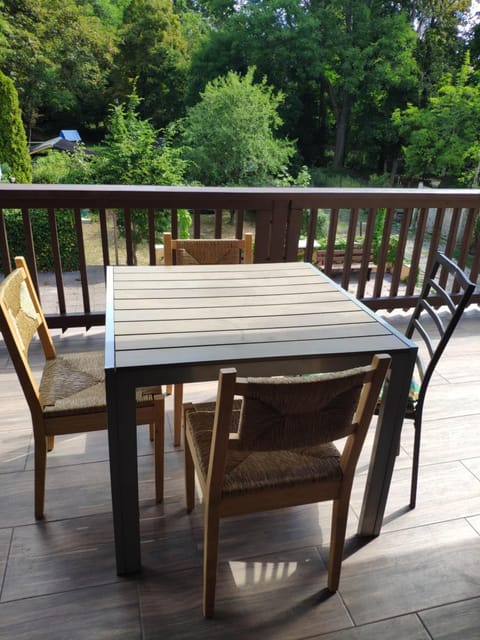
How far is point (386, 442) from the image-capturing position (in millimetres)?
1435

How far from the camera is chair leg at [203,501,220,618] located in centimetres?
121

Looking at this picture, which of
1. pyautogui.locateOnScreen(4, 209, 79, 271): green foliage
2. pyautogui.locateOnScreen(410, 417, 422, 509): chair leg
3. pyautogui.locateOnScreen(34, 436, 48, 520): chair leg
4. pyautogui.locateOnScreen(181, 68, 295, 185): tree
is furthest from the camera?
pyautogui.locateOnScreen(181, 68, 295, 185): tree

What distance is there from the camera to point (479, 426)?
222cm

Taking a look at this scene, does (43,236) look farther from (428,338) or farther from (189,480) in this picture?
(428,338)

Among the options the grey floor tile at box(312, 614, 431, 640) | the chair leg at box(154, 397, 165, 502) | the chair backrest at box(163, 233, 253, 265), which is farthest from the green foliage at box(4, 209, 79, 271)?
the grey floor tile at box(312, 614, 431, 640)

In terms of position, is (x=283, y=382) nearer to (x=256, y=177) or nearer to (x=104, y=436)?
(x=104, y=436)

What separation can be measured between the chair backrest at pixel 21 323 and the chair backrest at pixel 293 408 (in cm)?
69

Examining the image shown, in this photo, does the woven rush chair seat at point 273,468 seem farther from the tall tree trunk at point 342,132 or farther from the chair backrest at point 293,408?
the tall tree trunk at point 342,132

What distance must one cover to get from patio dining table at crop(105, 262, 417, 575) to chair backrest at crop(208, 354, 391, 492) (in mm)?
207

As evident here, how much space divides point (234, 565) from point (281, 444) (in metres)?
0.61

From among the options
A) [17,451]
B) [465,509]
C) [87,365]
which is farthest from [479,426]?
[17,451]

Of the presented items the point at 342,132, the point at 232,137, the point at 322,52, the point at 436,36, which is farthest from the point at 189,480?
the point at 436,36

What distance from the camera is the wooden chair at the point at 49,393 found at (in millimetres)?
1412

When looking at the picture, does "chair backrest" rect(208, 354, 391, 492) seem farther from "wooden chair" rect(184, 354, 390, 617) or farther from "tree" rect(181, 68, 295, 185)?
"tree" rect(181, 68, 295, 185)
